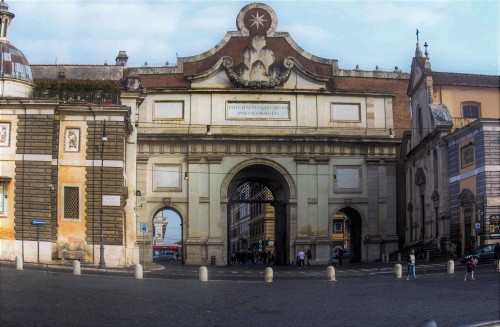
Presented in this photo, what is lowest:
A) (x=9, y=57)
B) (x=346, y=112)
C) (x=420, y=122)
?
(x=420, y=122)

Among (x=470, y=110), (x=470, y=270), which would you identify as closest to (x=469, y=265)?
(x=470, y=270)

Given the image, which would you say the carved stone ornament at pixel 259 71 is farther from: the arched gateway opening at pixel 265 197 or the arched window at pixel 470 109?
the arched window at pixel 470 109

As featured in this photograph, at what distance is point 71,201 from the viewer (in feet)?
143

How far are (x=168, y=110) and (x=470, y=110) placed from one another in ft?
68.5

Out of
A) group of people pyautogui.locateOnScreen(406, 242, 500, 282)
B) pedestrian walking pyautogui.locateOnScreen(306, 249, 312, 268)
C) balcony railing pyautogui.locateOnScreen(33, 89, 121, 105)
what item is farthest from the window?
balcony railing pyautogui.locateOnScreen(33, 89, 121, 105)

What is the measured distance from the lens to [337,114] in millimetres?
63219

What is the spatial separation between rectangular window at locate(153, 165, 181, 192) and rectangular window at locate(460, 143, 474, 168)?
808 inches

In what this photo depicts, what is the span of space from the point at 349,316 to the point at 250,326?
3.46 metres

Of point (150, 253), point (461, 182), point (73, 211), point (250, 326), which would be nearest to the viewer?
point (250, 326)

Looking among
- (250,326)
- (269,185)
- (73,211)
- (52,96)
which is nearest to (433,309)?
(250,326)

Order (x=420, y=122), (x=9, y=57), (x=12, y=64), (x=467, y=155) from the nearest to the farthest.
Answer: (x=12, y=64)
(x=9, y=57)
(x=467, y=155)
(x=420, y=122)

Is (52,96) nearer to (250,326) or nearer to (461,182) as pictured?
(461,182)

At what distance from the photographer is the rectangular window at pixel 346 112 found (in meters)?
63.2

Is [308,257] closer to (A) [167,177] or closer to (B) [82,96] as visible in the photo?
(A) [167,177]
